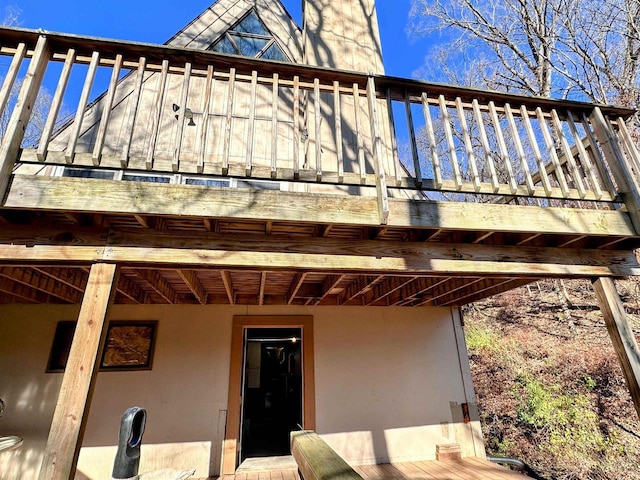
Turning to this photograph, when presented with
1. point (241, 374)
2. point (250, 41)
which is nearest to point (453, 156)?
point (241, 374)

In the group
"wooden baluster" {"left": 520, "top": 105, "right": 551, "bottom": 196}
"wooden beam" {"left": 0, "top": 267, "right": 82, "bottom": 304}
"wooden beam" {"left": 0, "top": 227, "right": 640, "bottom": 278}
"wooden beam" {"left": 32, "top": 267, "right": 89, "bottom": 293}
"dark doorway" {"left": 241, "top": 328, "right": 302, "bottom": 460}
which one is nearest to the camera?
"wooden beam" {"left": 0, "top": 227, "right": 640, "bottom": 278}

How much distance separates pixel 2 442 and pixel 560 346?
10809 mm

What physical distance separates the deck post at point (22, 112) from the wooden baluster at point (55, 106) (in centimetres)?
13

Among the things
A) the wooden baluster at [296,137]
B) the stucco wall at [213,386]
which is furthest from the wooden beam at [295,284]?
the wooden baluster at [296,137]

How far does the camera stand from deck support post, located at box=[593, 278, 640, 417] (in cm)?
257

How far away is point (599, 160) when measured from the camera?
2.94 m

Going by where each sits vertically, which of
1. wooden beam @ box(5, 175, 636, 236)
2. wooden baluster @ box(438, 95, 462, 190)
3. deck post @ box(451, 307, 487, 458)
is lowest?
deck post @ box(451, 307, 487, 458)

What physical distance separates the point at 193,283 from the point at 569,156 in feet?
12.4

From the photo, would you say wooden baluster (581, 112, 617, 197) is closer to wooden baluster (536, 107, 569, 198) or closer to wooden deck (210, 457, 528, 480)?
wooden baluster (536, 107, 569, 198)

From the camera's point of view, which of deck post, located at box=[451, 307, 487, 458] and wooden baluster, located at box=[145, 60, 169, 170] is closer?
wooden baluster, located at box=[145, 60, 169, 170]

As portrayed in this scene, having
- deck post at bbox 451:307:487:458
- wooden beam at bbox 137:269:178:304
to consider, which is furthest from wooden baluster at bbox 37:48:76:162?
deck post at bbox 451:307:487:458

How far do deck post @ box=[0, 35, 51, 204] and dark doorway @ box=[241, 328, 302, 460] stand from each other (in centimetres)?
416

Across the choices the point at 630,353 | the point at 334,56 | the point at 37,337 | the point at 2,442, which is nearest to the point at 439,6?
the point at 334,56

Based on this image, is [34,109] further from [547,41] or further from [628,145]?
[547,41]
